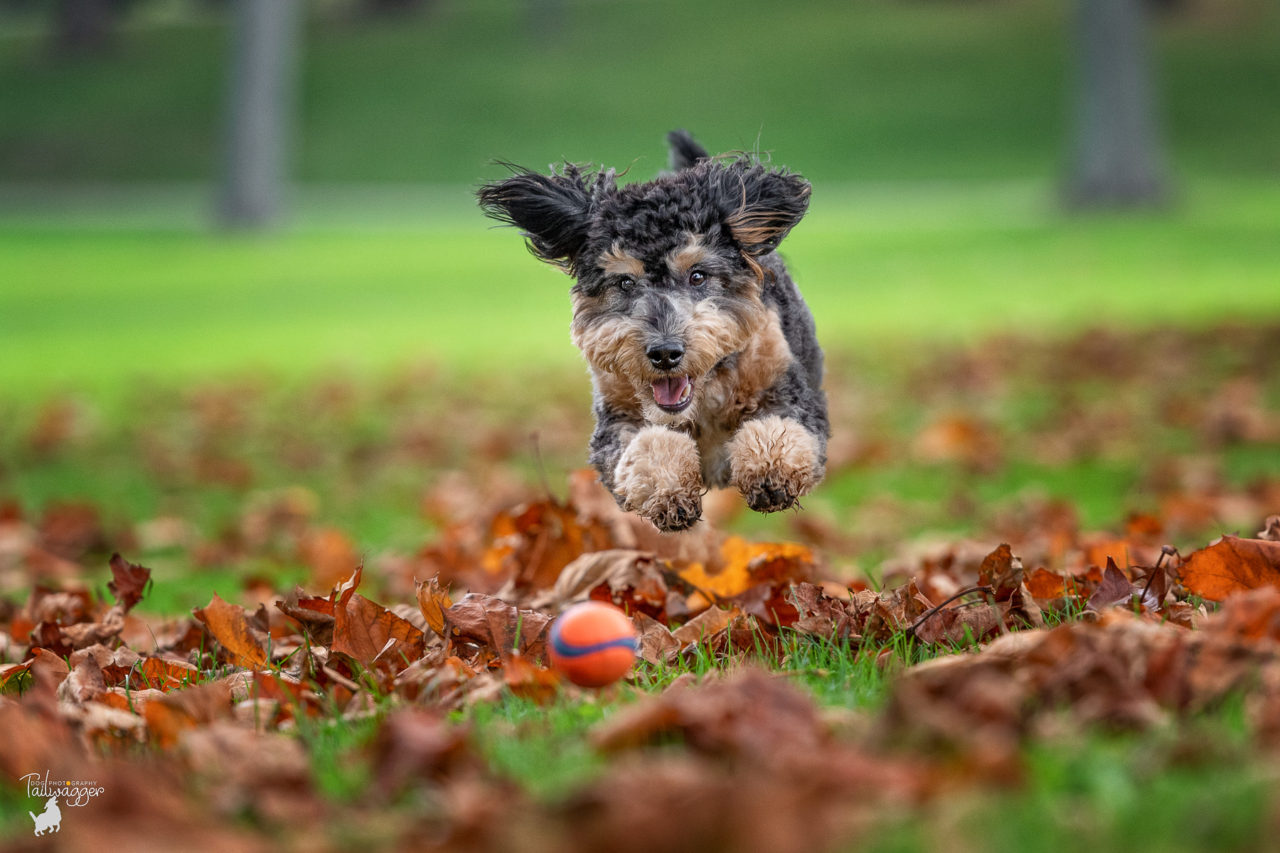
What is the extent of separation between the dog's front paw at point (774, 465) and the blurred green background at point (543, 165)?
2.84 ft

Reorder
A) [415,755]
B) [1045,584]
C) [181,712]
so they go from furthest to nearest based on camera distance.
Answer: [1045,584] < [181,712] < [415,755]

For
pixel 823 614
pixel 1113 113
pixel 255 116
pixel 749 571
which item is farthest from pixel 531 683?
pixel 255 116

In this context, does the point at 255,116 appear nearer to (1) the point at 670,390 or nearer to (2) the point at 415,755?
(1) the point at 670,390

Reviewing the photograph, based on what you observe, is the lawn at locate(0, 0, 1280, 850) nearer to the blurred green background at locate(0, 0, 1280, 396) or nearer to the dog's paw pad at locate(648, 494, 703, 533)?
the blurred green background at locate(0, 0, 1280, 396)

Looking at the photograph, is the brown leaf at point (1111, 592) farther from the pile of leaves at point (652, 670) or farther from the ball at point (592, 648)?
the ball at point (592, 648)

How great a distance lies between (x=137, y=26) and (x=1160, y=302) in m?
59.6

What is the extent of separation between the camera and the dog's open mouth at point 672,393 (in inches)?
140

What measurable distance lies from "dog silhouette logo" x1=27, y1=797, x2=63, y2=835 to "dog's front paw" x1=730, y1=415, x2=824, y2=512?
5.52ft

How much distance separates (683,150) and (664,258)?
2.56ft

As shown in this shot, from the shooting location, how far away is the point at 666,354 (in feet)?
11.2

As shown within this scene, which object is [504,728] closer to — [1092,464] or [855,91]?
[1092,464]

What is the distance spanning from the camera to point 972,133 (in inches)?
1817

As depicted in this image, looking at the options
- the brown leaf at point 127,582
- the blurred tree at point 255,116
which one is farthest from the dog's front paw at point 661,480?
the blurred tree at point 255,116

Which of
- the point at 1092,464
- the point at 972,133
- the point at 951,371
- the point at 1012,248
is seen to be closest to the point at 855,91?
the point at 972,133
